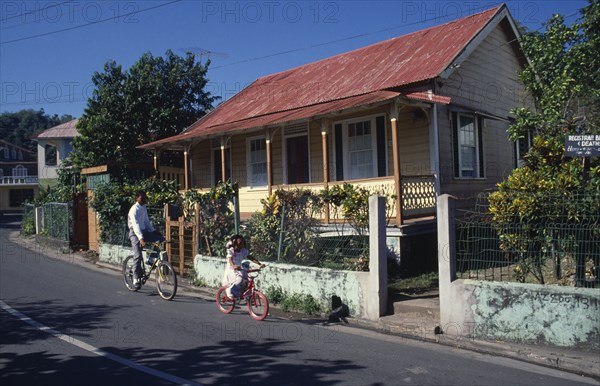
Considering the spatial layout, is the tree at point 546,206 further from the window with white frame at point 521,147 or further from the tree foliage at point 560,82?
the window with white frame at point 521,147

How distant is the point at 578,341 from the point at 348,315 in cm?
326

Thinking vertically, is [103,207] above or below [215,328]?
above

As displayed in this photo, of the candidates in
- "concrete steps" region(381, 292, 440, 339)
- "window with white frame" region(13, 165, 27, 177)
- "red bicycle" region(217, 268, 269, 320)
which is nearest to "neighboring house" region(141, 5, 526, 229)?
"concrete steps" region(381, 292, 440, 339)

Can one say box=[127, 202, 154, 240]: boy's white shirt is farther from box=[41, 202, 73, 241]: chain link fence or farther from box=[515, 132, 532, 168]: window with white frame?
box=[515, 132, 532, 168]: window with white frame

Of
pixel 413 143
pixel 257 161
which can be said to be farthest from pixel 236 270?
pixel 257 161

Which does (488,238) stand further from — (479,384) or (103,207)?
(103,207)

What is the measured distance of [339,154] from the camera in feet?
47.7

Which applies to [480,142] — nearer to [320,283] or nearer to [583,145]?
[583,145]

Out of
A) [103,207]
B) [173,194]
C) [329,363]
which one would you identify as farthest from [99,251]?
[329,363]

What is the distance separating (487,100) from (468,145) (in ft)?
6.03

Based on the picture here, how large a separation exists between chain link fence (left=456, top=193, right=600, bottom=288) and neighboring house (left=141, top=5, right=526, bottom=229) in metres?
3.53

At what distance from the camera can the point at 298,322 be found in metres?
8.11

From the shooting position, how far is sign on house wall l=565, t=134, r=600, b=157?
22.1 feet

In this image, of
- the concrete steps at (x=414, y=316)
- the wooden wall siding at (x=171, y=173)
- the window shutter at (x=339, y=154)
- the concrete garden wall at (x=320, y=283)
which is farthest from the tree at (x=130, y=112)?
the concrete steps at (x=414, y=316)
